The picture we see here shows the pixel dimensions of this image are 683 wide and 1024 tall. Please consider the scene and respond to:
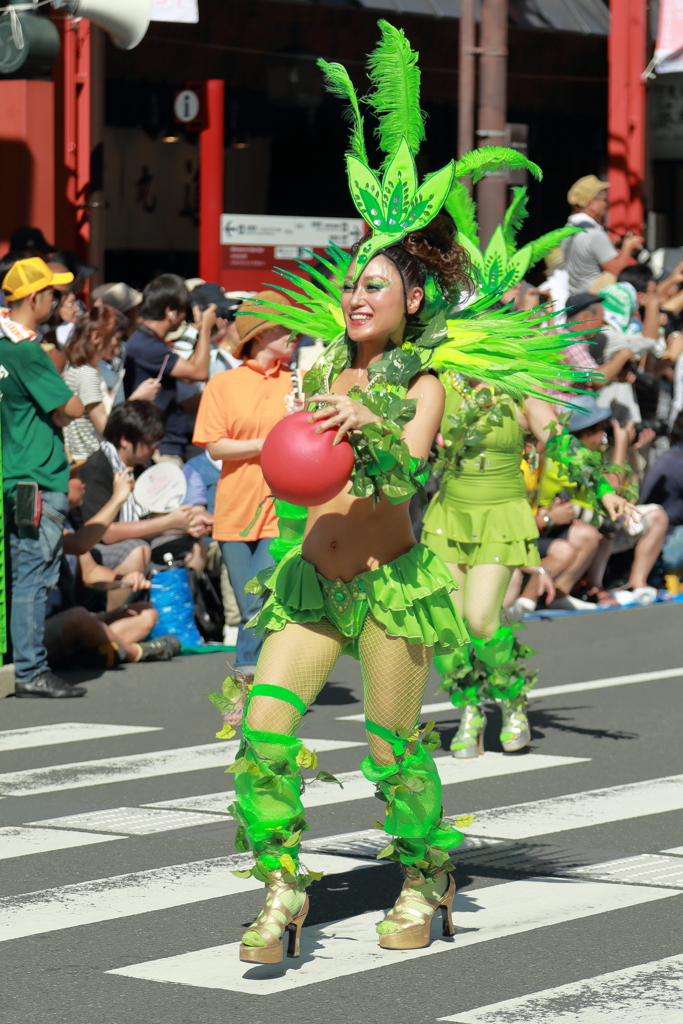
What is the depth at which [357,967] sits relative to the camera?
470cm

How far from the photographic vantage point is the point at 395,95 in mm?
5418

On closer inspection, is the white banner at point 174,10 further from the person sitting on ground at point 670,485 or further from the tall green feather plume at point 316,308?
the tall green feather plume at point 316,308

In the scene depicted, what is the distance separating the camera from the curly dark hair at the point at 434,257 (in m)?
5.04


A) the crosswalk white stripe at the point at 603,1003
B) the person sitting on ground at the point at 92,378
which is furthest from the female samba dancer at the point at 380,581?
the person sitting on ground at the point at 92,378

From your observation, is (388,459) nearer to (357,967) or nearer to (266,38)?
(357,967)

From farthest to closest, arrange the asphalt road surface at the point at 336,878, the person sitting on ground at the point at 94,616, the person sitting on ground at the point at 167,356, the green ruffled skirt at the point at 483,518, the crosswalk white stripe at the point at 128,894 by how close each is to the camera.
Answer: the person sitting on ground at the point at 167,356 → the person sitting on ground at the point at 94,616 → the green ruffled skirt at the point at 483,518 → the crosswalk white stripe at the point at 128,894 → the asphalt road surface at the point at 336,878

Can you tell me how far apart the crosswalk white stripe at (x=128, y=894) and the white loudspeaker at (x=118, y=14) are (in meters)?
6.74

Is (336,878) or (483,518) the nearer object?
(336,878)

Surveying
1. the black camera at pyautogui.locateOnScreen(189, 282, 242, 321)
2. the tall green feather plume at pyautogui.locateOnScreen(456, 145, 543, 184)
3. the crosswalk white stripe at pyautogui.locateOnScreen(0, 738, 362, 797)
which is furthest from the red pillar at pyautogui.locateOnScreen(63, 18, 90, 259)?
the tall green feather plume at pyautogui.locateOnScreen(456, 145, 543, 184)

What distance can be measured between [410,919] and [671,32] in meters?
16.3

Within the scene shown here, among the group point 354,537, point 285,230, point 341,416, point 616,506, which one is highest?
point 285,230

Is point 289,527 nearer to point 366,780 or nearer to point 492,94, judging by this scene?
point 366,780

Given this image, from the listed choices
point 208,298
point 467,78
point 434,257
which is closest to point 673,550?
point 467,78

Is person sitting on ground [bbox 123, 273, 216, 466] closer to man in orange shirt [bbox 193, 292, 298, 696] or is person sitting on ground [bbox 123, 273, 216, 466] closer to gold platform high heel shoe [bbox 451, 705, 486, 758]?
man in orange shirt [bbox 193, 292, 298, 696]
